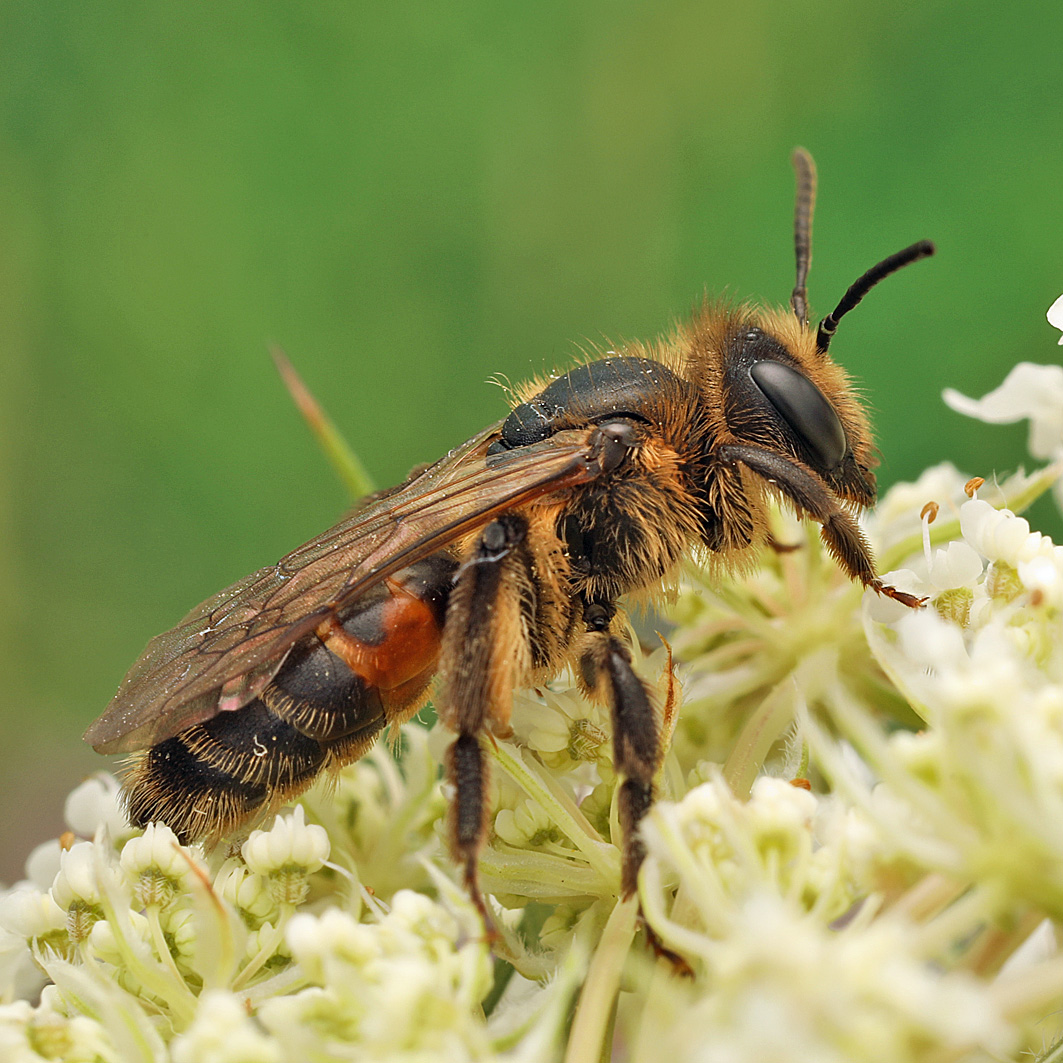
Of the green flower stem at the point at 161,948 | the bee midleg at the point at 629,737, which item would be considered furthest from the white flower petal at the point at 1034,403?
the green flower stem at the point at 161,948

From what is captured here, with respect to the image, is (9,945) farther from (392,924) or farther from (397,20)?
(397,20)

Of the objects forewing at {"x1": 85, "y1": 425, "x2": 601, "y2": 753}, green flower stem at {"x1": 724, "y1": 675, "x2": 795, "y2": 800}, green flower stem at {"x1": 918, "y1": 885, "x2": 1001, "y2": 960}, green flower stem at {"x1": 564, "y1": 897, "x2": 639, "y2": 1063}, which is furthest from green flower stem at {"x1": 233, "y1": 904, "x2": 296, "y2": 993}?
green flower stem at {"x1": 918, "y1": 885, "x2": 1001, "y2": 960}

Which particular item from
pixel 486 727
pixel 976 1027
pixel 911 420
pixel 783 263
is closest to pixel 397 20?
pixel 783 263

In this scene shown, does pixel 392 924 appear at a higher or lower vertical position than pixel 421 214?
lower

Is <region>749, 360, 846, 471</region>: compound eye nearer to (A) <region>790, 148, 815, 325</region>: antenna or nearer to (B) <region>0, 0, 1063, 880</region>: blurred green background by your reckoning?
(A) <region>790, 148, 815, 325</region>: antenna

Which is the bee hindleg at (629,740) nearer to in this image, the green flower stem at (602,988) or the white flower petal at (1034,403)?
the green flower stem at (602,988)
